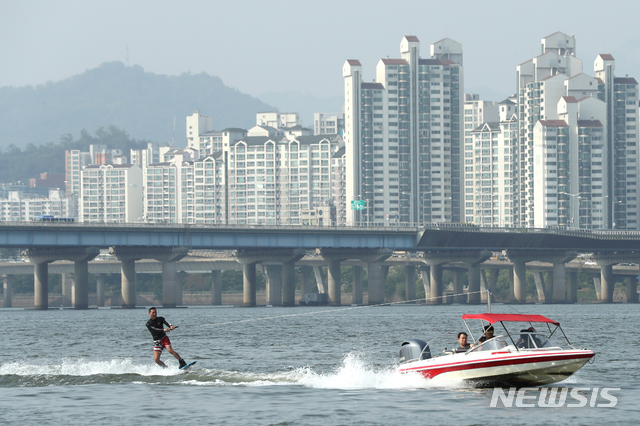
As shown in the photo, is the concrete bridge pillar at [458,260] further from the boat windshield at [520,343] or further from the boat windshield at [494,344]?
the boat windshield at [494,344]

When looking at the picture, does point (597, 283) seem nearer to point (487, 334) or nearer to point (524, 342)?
point (487, 334)

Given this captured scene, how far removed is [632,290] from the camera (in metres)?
180

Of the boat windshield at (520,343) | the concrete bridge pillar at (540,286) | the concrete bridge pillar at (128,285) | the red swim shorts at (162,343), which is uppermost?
the boat windshield at (520,343)

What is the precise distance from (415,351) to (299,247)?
365 ft

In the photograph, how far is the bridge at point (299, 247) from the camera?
138 m

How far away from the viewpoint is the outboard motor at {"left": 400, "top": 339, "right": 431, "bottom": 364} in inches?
1582

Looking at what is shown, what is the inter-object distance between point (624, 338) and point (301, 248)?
86.5 meters

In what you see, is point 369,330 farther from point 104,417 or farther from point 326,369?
point 104,417

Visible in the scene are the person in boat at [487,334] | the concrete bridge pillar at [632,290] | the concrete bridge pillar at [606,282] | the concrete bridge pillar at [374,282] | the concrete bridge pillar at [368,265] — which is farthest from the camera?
the concrete bridge pillar at [632,290]

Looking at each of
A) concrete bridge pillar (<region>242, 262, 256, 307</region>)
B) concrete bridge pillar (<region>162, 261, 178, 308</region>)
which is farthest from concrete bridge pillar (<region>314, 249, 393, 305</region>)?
concrete bridge pillar (<region>162, 261, 178, 308</region>)

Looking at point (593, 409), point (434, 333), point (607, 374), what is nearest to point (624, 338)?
point (434, 333)

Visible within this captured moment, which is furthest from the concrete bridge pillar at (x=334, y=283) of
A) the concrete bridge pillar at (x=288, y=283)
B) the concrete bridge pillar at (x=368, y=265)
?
the concrete bridge pillar at (x=288, y=283)

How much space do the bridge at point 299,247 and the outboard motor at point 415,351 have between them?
97.5m

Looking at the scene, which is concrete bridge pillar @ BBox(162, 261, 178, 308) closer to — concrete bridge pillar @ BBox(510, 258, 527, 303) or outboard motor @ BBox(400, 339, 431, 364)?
concrete bridge pillar @ BBox(510, 258, 527, 303)
